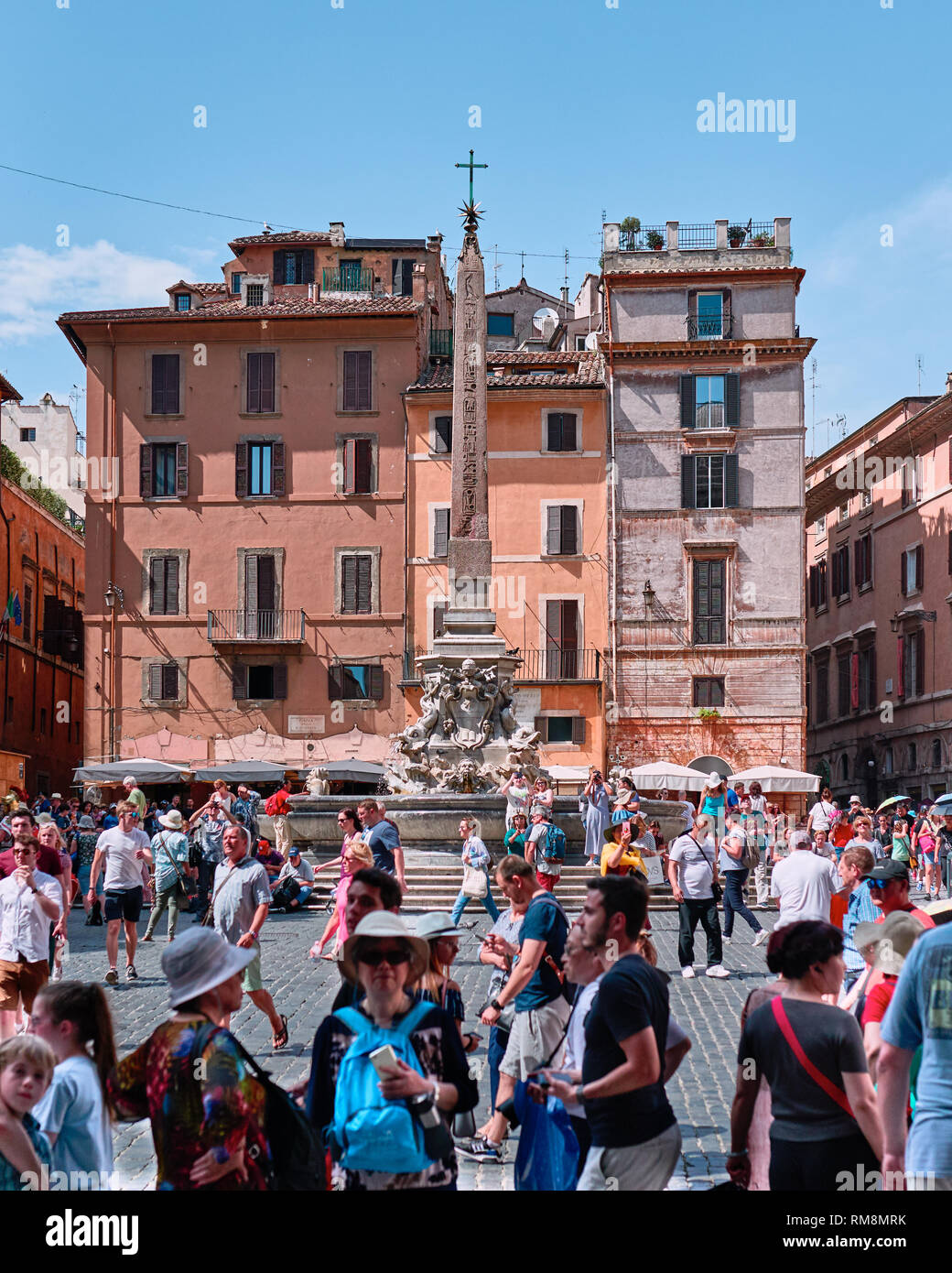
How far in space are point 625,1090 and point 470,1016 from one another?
6.43m

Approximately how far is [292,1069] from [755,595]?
1237 inches

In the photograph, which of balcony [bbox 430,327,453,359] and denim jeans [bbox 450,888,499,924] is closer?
denim jeans [bbox 450,888,499,924]

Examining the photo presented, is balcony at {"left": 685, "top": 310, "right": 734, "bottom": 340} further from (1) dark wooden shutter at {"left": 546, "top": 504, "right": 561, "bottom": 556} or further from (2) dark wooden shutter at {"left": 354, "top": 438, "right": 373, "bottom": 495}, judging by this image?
(2) dark wooden shutter at {"left": 354, "top": 438, "right": 373, "bottom": 495}

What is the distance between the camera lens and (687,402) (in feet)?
131

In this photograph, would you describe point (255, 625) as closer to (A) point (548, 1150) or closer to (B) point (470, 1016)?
(B) point (470, 1016)

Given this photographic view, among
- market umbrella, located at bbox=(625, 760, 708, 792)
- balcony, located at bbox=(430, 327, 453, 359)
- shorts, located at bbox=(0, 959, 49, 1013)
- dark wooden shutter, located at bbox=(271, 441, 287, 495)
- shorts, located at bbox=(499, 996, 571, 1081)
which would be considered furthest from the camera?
balcony, located at bbox=(430, 327, 453, 359)

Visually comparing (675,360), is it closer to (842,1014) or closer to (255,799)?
(255,799)

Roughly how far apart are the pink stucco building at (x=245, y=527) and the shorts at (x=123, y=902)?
26090 millimetres

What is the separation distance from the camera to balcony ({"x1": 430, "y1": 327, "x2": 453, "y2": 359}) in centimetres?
4381

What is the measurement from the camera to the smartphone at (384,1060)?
4.19m

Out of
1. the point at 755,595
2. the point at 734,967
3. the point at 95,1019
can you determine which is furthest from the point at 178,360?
the point at 95,1019

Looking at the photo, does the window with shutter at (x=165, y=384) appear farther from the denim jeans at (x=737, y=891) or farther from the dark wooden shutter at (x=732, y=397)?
the denim jeans at (x=737, y=891)

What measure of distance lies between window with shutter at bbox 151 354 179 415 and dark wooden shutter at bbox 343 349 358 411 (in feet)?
15.0

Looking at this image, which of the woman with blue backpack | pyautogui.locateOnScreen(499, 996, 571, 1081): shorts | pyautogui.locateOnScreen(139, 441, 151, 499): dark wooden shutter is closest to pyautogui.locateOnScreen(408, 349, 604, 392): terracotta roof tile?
pyautogui.locateOnScreen(139, 441, 151, 499): dark wooden shutter
